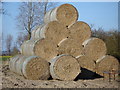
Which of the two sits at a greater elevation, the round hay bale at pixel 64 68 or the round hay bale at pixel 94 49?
the round hay bale at pixel 94 49

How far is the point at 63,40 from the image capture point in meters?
10.0

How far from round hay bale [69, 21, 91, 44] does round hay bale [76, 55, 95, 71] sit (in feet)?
2.86

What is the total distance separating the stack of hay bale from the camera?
29.6 ft

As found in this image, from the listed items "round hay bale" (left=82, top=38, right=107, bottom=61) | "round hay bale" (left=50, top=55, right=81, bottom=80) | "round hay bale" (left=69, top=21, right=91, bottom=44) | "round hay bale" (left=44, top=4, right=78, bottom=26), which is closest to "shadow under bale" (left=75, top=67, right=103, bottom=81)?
"round hay bale" (left=82, top=38, right=107, bottom=61)

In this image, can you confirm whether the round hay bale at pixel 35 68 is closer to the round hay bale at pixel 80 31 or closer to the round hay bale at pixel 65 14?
the round hay bale at pixel 80 31

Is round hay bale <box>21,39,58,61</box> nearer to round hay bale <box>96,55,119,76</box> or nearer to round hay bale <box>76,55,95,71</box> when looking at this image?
round hay bale <box>76,55,95,71</box>

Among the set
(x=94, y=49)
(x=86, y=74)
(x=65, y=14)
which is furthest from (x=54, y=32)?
(x=86, y=74)

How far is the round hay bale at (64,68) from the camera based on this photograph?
8.91m

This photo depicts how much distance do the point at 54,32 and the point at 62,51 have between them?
859 mm

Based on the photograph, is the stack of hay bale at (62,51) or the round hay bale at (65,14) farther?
the round hay bale at (65,14)

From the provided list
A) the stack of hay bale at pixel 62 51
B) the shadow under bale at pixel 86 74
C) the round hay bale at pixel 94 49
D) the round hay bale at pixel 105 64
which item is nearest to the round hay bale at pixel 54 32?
the stack of hay bale at pixel 62 51

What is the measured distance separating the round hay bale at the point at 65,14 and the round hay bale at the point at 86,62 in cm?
161

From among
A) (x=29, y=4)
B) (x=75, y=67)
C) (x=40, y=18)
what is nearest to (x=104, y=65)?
(x=75, y=67)

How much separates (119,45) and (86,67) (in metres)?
3.53
